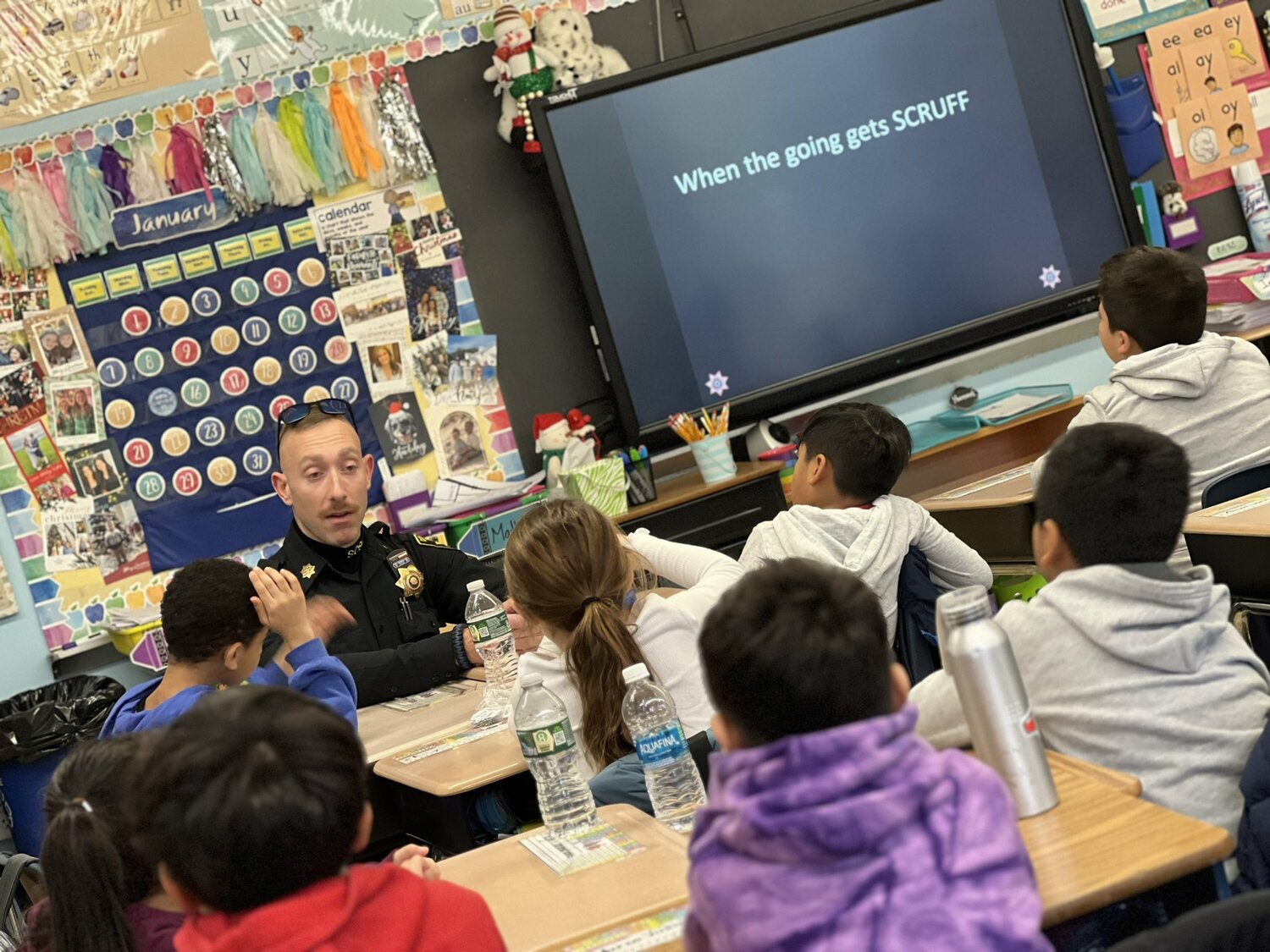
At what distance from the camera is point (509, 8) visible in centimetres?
488

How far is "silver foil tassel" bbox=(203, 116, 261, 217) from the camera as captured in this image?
474cm

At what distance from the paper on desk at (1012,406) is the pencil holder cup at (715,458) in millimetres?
985

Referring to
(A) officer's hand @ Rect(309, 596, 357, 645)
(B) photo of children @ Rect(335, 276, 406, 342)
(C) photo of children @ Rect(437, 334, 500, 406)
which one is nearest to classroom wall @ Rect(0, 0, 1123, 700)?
(C) photo of children @ Rect(437, 334, 500, 406)

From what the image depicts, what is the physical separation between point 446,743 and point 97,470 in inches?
93.3

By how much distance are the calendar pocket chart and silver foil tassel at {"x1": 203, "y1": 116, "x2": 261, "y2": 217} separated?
12 cm

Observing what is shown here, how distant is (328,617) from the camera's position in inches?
138

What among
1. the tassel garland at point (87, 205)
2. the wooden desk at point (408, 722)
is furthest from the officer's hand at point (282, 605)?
the tassel garland at point (87, 205)

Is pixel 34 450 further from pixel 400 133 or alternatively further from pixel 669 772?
pixel 669 772

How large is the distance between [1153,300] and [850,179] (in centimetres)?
180

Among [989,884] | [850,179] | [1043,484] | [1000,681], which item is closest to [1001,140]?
[850,179]

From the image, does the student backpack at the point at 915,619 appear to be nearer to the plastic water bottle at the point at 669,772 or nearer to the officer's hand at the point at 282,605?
the plastic water bottle at the point at 669,772

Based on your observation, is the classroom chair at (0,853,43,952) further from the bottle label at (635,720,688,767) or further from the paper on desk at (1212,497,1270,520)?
the paper on desk at (1212,497,1270,520)

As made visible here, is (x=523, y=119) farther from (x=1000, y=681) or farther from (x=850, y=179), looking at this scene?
(x=1000, y=681)

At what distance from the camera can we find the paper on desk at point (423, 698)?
3.30m
